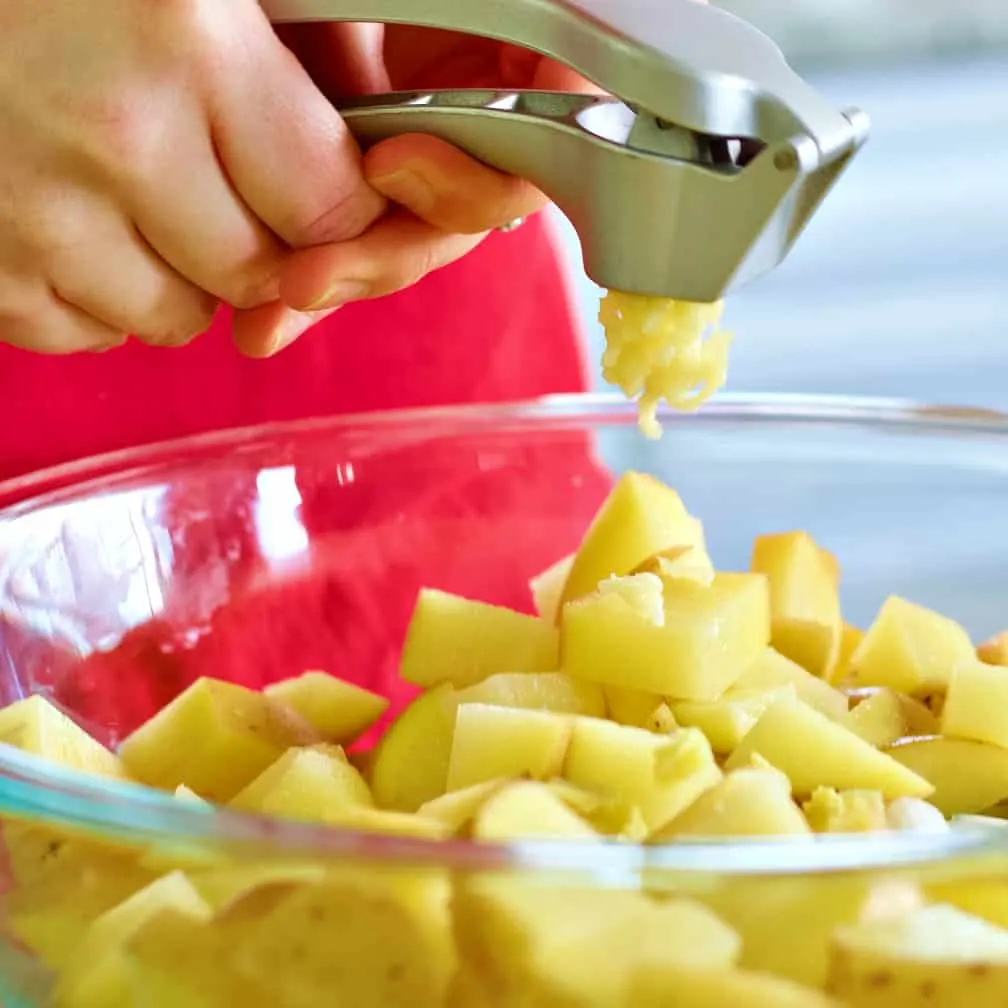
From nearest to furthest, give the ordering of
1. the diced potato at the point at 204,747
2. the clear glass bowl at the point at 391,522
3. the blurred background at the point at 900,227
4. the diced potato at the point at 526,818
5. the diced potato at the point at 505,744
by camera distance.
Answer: the diced potato at the point at 526,818 < the diced potato at the point at 505,744 < the diced potato at the point at 204,747 < the clear glass bowl at the point at 391,522 < the blurred background at the point at 900,227

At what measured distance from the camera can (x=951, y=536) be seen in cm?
96

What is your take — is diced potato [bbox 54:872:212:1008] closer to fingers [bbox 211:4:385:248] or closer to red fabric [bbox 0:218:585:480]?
fingers [bbox 211:4:385:248]

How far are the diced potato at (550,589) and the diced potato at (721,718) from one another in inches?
6.4

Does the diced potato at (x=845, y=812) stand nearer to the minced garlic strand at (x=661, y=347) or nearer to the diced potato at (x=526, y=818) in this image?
the diced potato at (x=526, y=818)

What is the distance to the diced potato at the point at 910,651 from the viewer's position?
85 cm

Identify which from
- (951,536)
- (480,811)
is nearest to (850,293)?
(951,536)

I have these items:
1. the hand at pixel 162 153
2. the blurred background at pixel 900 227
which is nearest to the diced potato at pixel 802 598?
the hand at pixel 162 153

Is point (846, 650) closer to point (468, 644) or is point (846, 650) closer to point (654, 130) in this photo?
point (468, 644)

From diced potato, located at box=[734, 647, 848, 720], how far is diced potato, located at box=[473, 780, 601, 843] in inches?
9.1

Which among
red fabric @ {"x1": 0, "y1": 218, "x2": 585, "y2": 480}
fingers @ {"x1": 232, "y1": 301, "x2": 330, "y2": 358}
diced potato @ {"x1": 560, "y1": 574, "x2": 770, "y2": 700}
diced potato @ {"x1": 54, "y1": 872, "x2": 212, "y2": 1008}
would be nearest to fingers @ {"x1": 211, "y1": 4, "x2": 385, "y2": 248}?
fingers @ {"x1": 232, "y1": 301, "x2": 330, "y2": 358}

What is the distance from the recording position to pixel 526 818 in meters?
0.55

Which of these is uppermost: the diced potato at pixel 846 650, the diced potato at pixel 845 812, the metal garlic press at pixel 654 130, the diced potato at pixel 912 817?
the metal garlic press at pixel 654 130

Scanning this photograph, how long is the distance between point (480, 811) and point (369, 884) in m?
0.11

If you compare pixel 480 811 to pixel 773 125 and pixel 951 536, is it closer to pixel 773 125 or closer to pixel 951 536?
pixel 773 125
